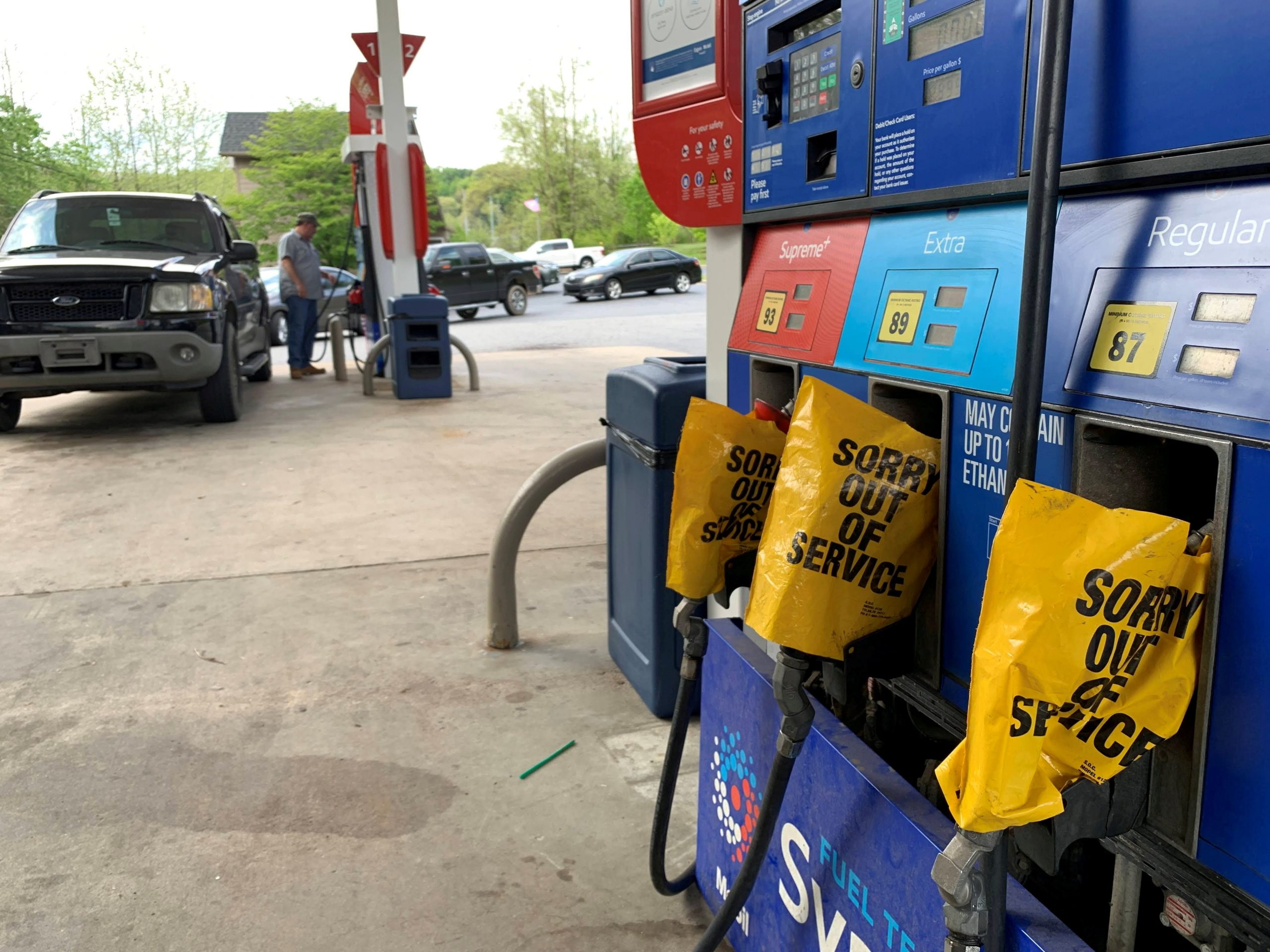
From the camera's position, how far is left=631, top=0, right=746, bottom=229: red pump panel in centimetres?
272

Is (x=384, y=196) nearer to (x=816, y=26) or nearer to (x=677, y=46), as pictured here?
(x=677, y=46)

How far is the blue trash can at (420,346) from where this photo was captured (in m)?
9.46

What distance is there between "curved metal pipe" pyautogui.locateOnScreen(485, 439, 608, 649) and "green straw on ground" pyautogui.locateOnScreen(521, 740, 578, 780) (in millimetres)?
758

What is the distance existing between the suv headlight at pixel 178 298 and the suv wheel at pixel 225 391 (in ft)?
1.64

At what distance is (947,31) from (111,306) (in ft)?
23.2

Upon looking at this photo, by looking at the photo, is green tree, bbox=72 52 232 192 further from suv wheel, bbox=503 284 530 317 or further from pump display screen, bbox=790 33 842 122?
pump display screen, bbox=790 33 842 122

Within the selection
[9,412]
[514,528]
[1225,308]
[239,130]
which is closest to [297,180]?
[9,412]

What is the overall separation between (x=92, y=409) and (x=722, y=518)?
8901 millimetres

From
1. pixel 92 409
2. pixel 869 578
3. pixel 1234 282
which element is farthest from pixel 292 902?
pixel 92 409

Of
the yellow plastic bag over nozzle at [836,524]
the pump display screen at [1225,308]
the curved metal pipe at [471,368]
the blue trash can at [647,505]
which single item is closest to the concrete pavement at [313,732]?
the blue trash can at [647,505]

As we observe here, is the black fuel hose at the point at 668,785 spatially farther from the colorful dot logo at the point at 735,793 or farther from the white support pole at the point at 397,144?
the white support pole at the point at 397,144

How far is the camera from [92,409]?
9453mm

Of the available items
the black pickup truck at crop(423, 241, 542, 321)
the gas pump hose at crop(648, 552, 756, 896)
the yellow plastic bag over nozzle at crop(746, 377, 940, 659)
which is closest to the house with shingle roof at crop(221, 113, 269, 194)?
the black pickup truck at crop(423, 241, 542, 321)

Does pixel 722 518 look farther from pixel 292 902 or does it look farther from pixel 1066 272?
pixel 292 902
